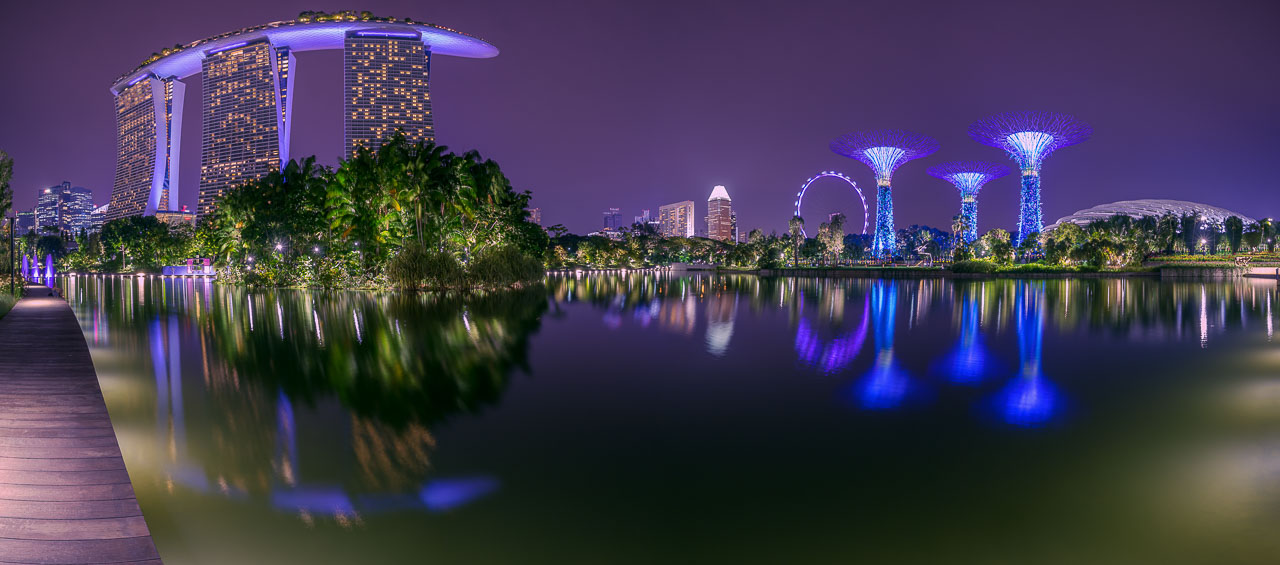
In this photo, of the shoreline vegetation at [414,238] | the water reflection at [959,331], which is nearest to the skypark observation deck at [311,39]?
the shoreline vegetation at [414,238]

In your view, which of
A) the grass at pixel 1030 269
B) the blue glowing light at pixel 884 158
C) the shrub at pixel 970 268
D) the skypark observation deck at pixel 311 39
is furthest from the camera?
the skypark observation deck at pixel 311 39

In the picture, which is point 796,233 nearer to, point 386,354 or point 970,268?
point 970,268

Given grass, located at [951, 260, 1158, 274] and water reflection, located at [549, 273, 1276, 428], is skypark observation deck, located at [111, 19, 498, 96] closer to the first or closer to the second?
grass, located at [951, 260, 1158, 274]

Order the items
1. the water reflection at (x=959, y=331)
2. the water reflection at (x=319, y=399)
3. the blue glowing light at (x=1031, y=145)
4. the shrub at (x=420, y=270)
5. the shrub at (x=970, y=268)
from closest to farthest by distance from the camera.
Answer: the water reflection at (x=319, y=399) → the water reflection at (x=959, y=331) → the shrub at (x=420, y=270) → the shrub at (x=970, y=268) → the blue glowing light at (x=1031, y=145)

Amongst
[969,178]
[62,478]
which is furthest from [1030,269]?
[62,478]

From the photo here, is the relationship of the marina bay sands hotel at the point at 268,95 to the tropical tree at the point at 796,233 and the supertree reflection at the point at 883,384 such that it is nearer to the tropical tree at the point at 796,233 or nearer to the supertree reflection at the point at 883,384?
the tropical tree at the point at 796,233

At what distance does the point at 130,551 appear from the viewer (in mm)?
4102

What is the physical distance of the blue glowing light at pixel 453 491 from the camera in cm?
509

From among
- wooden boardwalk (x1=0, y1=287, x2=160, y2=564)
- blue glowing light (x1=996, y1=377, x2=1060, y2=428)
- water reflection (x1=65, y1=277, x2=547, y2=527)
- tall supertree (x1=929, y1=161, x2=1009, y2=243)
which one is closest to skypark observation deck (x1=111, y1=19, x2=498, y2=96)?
tall supertree (x1=929, y1=161, x2=1009, y2=243)

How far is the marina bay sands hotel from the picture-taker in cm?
13200

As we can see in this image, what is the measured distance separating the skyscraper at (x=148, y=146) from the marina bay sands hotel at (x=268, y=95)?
1.01 ft

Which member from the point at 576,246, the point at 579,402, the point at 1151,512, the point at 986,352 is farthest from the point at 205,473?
the point at 576,246

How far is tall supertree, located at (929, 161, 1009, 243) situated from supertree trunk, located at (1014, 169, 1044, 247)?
7.59 metres

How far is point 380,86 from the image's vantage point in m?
132
